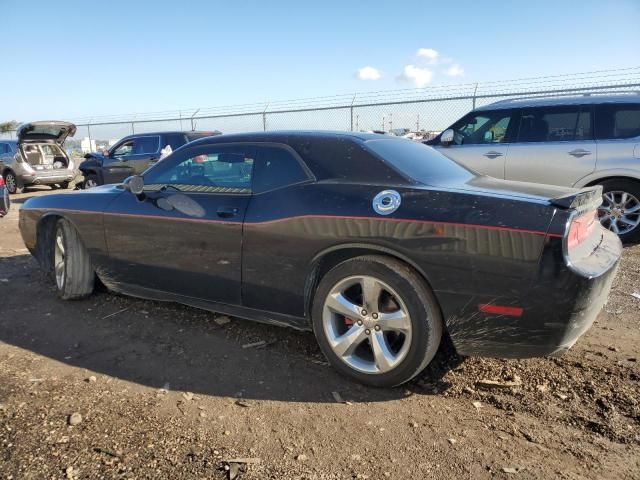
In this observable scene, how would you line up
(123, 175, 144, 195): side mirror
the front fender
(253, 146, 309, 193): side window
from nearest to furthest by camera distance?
(253, 146, 309, 193): side window
(123, 175, 144, 195): side mirror
the front fender

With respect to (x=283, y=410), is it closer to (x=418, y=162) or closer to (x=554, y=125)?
(x=418, y=162)

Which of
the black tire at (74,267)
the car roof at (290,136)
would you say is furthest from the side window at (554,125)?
the black tire at (74,267)

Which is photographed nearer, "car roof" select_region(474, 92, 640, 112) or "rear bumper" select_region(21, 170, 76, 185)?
"car roof" select_region(474, 92, 640, 112)

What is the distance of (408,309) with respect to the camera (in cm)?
274

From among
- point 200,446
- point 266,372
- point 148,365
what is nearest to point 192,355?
point 148,365

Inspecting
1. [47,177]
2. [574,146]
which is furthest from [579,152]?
[47,177]

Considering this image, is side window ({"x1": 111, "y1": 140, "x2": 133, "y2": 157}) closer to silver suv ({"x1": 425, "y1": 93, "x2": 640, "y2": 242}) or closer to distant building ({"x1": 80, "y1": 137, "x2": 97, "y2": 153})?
silver suv ({"x1": 425, "y1": 93, "x2": 640, "y2": 242})

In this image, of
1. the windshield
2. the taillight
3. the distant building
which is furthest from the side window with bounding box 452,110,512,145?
the distant building

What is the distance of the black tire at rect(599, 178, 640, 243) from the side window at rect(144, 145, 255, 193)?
16.0 ft

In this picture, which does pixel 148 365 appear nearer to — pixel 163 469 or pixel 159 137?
pixel 163 469

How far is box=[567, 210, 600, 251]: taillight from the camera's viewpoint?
2482mm

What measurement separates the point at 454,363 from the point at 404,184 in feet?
4.00

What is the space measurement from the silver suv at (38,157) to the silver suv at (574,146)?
11.1 m

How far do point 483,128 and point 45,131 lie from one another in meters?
11.4
